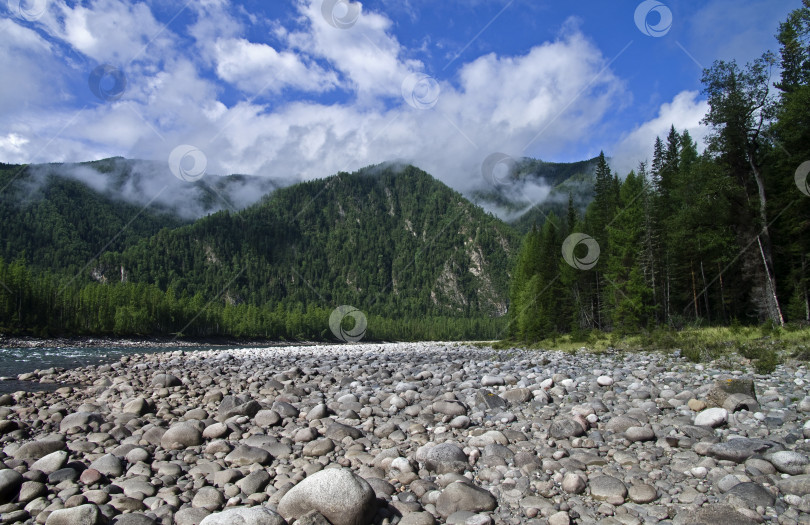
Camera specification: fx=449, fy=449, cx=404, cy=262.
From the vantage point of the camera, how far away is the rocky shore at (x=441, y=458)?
14.2 ft

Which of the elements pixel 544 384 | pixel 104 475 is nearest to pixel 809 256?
pixel 544 384

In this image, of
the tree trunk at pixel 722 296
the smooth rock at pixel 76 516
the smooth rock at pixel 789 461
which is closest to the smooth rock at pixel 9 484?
the smooth rock at pixel 76 516

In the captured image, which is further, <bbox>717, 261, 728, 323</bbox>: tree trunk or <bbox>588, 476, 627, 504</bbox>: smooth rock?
<bbox>717, 261, 728, 323</bbox>: tree trunk

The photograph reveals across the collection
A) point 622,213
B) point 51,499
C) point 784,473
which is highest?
point 622,213

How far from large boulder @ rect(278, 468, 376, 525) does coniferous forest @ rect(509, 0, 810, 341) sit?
66.3 feet

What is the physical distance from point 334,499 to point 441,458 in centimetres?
180

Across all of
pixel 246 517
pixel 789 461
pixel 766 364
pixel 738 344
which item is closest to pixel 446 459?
pixel 246 517

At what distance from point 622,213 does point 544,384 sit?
29409 millimetres

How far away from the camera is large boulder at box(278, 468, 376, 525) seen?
425 centimetres

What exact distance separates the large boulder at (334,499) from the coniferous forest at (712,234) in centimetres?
2020

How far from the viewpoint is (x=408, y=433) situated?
7289 millimetres

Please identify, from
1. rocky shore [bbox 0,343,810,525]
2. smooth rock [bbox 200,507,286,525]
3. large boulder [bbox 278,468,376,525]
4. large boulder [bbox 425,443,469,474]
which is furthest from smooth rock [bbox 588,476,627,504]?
smooth rock [bbox 200,507,286,525]

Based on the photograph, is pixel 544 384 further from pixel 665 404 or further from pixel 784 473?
pixel 784 473

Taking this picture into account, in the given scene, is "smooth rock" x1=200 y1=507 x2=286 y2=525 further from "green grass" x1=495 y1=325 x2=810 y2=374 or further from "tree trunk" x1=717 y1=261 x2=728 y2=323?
"tree trunk" x1=717 y1=261 x2=728 y2=323
